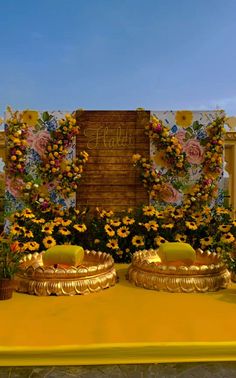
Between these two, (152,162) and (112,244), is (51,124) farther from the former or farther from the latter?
(112,244)

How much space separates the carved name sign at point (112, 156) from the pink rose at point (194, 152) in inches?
17.7

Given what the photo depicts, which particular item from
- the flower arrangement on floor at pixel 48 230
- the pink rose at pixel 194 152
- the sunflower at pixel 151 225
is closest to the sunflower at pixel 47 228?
the flower arrangement on floor at pixel 48 230

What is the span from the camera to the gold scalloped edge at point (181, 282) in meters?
1.82

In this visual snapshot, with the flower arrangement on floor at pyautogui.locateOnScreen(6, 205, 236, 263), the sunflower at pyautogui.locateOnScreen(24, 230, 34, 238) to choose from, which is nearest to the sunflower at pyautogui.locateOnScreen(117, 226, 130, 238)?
the flower arrangement on floor at pyautogui.locateOnScreen(6, 205, 236, 263)

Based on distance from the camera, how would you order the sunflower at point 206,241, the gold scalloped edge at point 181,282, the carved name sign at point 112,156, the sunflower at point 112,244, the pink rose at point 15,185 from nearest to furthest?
the gold scalloped edge at point 181,282 → the sunflower at point 112,244 → the sunflower at point 206,241 → the carved name sign at point 112,156 → the pink rose at point 15,185

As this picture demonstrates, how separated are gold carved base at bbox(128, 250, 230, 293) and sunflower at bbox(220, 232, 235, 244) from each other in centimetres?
83

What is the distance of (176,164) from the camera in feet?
13.0

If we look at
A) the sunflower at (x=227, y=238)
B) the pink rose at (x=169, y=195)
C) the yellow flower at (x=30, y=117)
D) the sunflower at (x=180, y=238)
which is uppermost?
the yellow flower at (x=30, y=117)

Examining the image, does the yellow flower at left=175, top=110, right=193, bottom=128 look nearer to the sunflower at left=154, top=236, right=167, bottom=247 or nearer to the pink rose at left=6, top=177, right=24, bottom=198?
the sunflower at left=154, top=236, right=167, bottom=247

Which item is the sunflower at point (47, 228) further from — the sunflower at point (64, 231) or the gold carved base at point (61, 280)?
the gold carved base at point (61, 280)

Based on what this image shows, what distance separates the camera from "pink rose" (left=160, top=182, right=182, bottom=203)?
3.98m

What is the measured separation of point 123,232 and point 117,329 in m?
1.61

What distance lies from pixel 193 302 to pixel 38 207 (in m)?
2.42

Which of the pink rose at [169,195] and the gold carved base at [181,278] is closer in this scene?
the gold carved base at [181,278]
